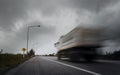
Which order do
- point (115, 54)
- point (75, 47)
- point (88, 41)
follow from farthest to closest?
point (115, 54), point (75, 47), point (88, 41)

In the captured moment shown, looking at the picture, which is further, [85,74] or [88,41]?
[88,41]

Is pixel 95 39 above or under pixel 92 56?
above

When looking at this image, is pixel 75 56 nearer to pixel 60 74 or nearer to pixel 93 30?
pixel 93 30

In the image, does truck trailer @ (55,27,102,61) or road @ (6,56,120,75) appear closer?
road @ (6,56,120,75)

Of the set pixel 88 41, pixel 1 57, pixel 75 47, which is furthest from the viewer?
pixel 1 57

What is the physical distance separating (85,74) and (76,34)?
1081cm

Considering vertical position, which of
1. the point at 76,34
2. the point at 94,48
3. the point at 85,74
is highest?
the point at 76,34

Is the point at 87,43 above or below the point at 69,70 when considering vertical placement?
above

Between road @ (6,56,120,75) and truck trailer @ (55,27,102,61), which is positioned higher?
truck trailer @ (55,27,102,61)

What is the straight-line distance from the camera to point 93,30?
19109mm

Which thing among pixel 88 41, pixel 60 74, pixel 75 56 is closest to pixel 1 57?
pixel 75 56

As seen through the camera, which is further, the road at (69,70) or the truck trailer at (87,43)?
the truck trailer at (87,43)

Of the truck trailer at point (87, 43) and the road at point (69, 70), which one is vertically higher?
the truck trailer at point (87, 43)

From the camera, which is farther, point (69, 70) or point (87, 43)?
point (87, 43)
